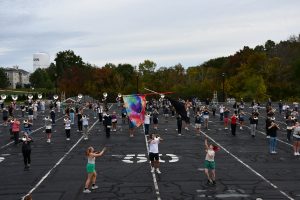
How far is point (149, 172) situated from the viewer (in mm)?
16766

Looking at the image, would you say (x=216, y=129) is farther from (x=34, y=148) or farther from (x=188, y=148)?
(x=34, y=148)

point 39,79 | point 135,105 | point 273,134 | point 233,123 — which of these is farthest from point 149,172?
point 39,79

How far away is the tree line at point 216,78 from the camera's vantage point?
76875 mm

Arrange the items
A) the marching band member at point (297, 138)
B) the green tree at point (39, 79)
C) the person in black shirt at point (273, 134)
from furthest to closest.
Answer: the green tree at point (39, 79) → the person in black shirt at point (273, 134) → the marching band member at point (297, 138)

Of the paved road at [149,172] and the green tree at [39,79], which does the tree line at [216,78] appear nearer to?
the green tree at [39,79]

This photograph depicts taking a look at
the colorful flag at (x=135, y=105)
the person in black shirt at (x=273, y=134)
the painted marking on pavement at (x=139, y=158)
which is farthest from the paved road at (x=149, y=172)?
the colorful flag at (x=135, y=105)

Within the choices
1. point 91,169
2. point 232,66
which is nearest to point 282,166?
point 91,169

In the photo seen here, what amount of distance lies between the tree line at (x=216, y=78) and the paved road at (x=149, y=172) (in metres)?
47.5

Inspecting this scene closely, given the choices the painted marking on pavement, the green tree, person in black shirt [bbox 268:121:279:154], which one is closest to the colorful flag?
A: the painted marking on pavement

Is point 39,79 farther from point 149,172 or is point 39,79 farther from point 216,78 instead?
point 149,172

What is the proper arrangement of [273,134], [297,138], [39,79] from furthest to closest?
1. [39,79]
2. [273,134]
3. [297,138]

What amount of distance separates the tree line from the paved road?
47.5m

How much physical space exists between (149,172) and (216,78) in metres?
74.8

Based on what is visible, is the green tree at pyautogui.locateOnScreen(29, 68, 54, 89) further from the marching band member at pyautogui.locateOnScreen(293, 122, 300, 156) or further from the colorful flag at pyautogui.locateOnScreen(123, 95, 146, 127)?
the colorful flag at pyautogui.locateOnScreen(123, 95, 146, 127)
